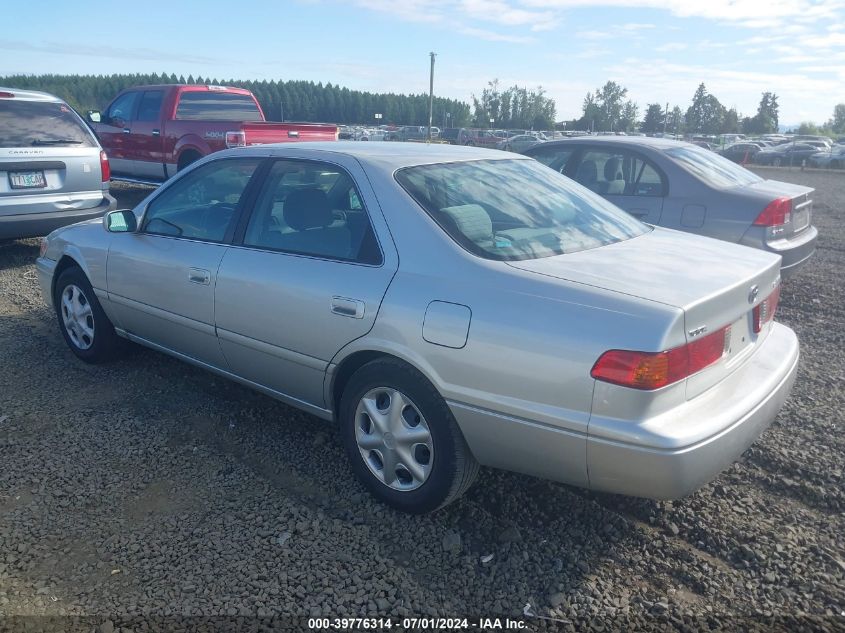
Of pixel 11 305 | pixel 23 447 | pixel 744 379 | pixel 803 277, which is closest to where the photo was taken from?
pixel 744 379

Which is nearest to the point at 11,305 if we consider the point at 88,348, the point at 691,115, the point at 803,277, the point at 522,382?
the point at 88,348

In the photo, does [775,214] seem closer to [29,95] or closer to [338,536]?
[338,536]

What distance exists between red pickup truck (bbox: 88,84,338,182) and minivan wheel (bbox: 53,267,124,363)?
5793 mm

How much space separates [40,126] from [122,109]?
557cm

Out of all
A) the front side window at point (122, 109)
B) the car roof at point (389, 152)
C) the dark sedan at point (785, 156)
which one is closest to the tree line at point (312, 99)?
the dark sedan at point (785, 156)

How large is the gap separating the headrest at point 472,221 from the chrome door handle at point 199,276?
146 cm

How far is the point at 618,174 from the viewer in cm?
671

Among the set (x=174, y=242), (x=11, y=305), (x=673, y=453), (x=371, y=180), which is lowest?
(x=11, y=305)

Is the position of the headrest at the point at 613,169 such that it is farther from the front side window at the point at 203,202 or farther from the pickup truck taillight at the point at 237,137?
the pickup truck taillight at the point at 237,137

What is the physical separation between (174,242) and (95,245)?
0.90 meters

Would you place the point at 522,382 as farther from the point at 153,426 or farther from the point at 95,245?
the point at 95,245

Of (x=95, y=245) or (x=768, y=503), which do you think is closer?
(x=768, y=503)

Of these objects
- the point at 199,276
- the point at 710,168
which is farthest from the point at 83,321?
the point at 710,168

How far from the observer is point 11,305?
6.22m
